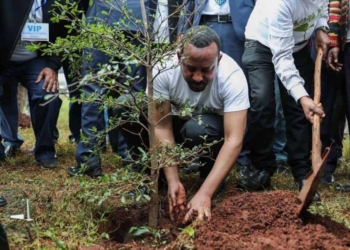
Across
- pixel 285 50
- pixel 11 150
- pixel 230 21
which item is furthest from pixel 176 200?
pixel 11 150

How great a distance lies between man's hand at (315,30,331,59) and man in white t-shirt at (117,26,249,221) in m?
0.71

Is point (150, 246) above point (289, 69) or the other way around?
the other way around

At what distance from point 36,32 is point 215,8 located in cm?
145

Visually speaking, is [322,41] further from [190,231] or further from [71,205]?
[71,205]

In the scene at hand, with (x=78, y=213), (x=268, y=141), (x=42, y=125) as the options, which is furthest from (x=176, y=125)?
(x=42, y=125)

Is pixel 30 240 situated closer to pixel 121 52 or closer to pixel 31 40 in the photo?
pixel 121 52

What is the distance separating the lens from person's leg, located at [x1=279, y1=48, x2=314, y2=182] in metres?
4.06

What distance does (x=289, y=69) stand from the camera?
3.61 meters

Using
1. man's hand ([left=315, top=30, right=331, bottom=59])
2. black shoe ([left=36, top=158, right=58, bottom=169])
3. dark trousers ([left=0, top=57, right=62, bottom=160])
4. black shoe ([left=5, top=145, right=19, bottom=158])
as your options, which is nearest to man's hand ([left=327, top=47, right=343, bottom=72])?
man's hand ([left=315, top=30, right=331, bottom=59])

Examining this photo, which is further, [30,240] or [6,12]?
[6,12]

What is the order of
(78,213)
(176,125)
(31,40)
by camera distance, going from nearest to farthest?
(78,213) → (176,125) → (31,40)

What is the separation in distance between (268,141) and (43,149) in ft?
6.28

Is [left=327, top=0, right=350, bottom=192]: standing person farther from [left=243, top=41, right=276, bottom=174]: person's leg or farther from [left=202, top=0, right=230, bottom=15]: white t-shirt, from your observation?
[left=202, top=0, right=230, bottom=15]: white t-shirt

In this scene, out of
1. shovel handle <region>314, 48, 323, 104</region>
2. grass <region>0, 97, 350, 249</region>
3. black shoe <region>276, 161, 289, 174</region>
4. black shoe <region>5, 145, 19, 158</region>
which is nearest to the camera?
grass <region>0, 97, 350, 249</region>
